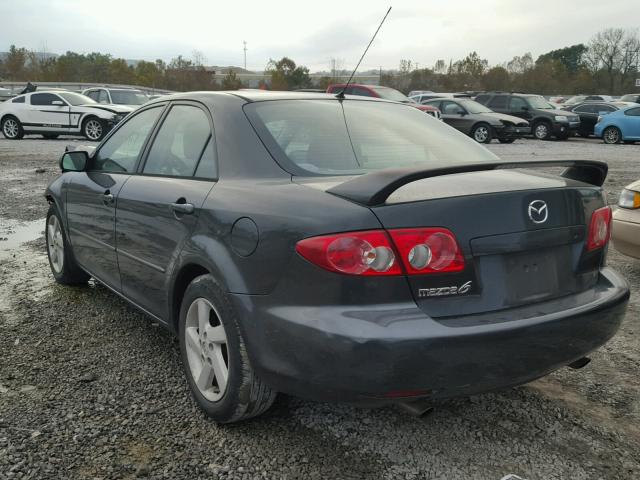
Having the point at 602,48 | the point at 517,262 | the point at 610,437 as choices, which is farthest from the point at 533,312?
the point at 602,48

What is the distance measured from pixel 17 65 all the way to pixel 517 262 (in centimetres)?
6768

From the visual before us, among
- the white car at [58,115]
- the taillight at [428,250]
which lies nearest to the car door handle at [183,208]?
the taillight at [428,250]

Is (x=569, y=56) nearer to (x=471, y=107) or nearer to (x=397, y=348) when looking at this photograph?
(x=471, y=107)

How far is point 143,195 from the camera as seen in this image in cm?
323

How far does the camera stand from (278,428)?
8.77 ft

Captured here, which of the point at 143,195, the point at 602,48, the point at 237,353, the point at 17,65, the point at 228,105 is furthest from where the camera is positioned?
the point at 602,48

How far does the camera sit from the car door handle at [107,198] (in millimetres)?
3586

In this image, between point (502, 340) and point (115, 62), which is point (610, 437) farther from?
point (115, 62)

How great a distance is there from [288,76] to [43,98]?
38.1m

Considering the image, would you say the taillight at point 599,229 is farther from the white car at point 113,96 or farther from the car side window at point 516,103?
the car side window at point 516,103

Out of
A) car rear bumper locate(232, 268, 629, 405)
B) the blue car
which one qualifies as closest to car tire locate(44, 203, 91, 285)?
car rear bumper locate(232, 268, 629, 405)

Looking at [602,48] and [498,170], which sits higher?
[602,48]

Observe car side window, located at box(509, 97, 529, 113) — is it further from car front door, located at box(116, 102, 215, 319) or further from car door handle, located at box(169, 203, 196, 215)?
car door handle, located at box(169, 203, 196, 215)

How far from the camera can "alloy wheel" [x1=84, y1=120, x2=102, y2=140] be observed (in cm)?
1822
